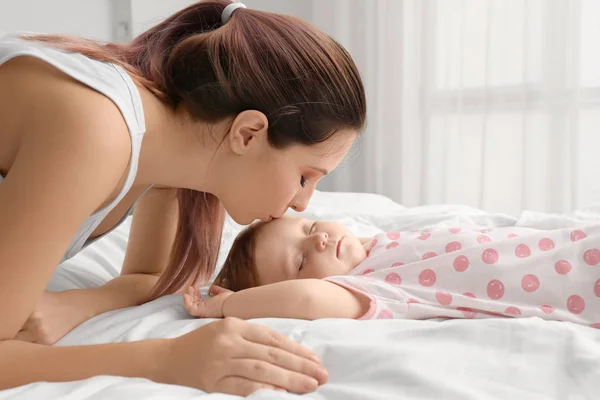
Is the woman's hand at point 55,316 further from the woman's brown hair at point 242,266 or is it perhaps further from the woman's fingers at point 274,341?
the woman's fingers at point 274,341

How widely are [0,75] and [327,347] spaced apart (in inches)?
25.2

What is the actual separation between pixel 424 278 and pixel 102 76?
676mm

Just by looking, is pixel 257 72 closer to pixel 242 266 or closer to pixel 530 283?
pixel 242 266

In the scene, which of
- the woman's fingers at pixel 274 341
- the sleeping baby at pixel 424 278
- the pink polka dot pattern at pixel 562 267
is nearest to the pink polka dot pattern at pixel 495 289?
the sleeping baby at pixel 424 278

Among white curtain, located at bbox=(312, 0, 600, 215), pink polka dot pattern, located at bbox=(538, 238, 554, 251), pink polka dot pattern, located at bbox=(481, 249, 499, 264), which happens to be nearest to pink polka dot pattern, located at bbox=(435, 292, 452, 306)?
pink polka dot pattern, located at bbox=(481, 249, 499, 264)

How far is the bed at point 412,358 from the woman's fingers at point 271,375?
0.05ft

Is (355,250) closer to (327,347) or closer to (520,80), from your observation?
(327,347)

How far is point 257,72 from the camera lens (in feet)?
3.51

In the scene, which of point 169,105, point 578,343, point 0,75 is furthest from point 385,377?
point 0,75

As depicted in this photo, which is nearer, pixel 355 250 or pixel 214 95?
pixel 214 95

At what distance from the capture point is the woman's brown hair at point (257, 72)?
108 centimetres

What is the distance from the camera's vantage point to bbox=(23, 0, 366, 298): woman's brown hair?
108cm

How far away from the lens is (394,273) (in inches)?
50.0

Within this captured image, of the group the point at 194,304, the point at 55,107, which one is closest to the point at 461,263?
the point at 194,304
